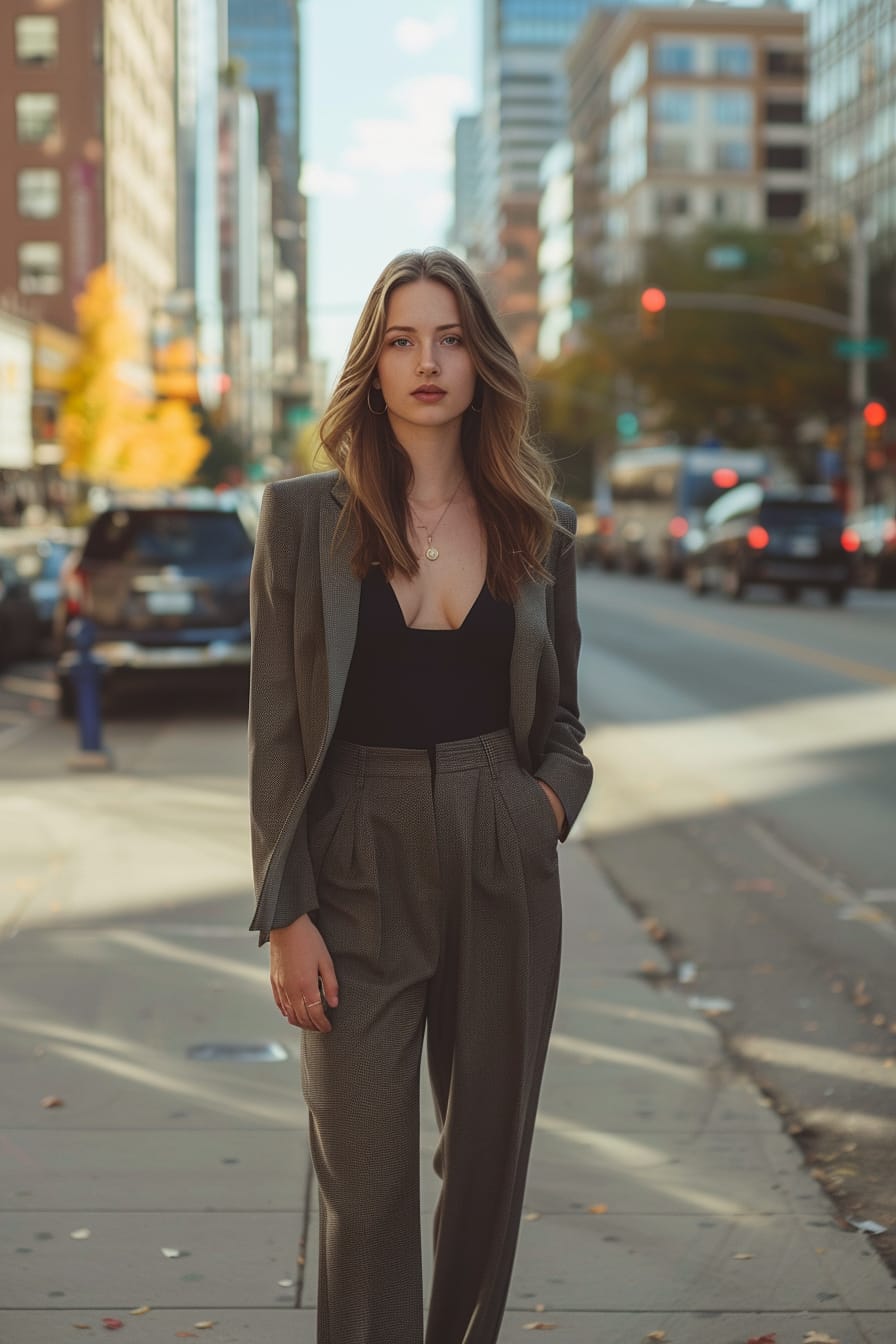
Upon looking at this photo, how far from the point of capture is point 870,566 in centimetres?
3991

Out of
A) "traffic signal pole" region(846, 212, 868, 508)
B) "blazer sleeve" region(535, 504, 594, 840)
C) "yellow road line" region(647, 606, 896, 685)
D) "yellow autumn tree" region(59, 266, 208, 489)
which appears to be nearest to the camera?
"blazer sleeve" region(535, 504, 594, 840)

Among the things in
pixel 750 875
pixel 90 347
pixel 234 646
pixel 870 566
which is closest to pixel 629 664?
pixel 234 646

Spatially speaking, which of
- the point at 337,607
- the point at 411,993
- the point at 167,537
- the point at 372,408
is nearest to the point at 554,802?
the point at 411,993

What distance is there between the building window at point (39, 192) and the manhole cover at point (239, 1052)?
257 feet

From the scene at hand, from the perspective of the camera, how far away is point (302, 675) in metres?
3.01

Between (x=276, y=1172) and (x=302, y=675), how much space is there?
2041 mm

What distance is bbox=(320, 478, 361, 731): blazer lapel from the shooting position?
295 centimetres

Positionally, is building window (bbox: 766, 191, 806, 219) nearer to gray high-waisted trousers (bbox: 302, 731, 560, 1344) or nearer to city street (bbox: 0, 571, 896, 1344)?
city street (bbox: 0, 571, 896, 1344)

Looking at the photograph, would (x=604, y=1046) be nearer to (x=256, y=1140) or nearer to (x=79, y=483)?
(x=256, y=1140)

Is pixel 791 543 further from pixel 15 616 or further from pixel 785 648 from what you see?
pixel 15 616

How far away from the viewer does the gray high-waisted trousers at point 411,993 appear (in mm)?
2975

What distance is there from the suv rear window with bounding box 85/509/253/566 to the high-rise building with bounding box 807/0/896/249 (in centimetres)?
5342

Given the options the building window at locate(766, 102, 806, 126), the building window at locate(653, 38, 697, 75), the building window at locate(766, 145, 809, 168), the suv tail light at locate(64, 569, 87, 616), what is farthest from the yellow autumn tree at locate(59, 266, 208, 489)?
the building window at locate(766, 102, 806, 126)

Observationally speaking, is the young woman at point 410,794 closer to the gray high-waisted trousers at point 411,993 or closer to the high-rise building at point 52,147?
the gray high-waisted trousers at point 411,993
